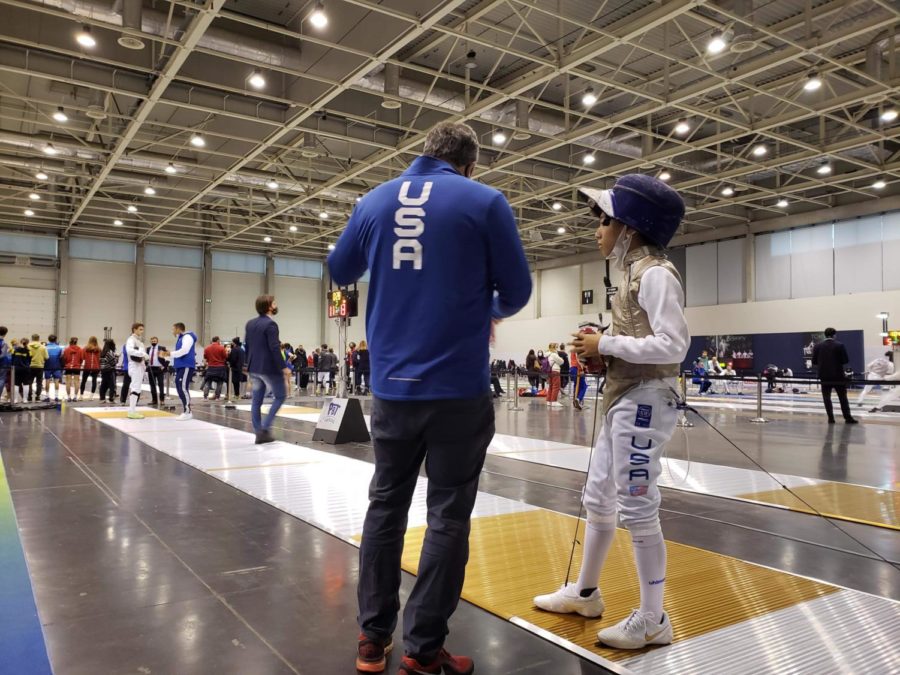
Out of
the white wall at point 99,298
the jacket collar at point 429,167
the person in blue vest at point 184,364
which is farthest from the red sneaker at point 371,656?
the white wall at point 99,298

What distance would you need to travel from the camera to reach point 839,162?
67.0 ft

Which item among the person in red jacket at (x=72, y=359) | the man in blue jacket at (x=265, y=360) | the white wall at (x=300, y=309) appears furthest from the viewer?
the white wall at (x=300, y=309)

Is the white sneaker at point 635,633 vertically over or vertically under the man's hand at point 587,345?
under

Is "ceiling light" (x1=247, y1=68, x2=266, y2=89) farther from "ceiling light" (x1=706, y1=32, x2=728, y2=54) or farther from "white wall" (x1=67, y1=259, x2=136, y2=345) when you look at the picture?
"white wall" (x1=67, y1=259, x2=136, y2=345)

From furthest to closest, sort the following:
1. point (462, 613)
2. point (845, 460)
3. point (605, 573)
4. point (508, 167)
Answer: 1. point (508, 167)
2. point (845, 460)
3. point (605, 573)
4. point (462, 613)

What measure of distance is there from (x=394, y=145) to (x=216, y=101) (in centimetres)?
448

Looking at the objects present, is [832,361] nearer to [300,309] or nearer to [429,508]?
[429,508]

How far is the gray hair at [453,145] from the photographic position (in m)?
2.03

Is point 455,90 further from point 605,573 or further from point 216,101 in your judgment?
point 605,573

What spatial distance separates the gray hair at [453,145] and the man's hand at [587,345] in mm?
699

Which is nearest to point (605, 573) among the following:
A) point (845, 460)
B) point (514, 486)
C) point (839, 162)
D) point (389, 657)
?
point (389, 657)

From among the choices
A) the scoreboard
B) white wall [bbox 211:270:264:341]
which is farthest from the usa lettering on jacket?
white wall [bbox 211:270:264:341]

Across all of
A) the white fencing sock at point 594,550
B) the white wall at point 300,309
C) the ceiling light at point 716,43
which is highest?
the ceiling light at point 716,43

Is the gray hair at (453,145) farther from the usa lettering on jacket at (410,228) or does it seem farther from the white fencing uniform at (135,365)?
the white fencing uniform at (135,365)
